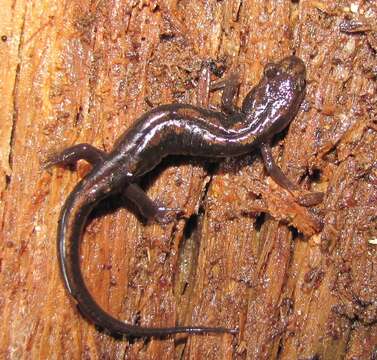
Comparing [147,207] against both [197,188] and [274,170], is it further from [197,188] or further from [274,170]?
[274,170]

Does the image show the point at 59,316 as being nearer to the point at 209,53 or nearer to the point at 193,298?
the point at 193,298

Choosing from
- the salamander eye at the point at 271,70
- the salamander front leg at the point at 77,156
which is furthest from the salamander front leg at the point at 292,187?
the salamander front leg at the point at 77,156

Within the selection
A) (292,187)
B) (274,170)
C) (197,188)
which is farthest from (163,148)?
(292,187)

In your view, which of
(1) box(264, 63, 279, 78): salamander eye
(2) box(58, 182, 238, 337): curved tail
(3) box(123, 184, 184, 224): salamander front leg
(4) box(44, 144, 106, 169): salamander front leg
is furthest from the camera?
(1) box(264, 63, 279, 78): salamander eye

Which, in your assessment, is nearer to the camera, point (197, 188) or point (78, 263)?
point (78, 263)

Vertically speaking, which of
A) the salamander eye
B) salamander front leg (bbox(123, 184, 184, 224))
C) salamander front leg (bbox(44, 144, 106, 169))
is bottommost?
salamander front leg (bbox(123, 184, 184, 224))

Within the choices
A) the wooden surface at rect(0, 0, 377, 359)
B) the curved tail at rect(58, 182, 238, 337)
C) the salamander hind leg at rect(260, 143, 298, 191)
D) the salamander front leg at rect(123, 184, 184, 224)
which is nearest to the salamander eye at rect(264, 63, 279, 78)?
the wooden surface at rect(0, 0, 377, 359)

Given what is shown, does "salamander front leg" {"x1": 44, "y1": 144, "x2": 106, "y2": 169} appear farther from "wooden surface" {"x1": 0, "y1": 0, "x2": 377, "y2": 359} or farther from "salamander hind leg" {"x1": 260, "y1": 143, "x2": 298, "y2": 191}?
"salamander hind leg" {"x1": 260, "y1": 143, "x2": 298, "y2": 191}
